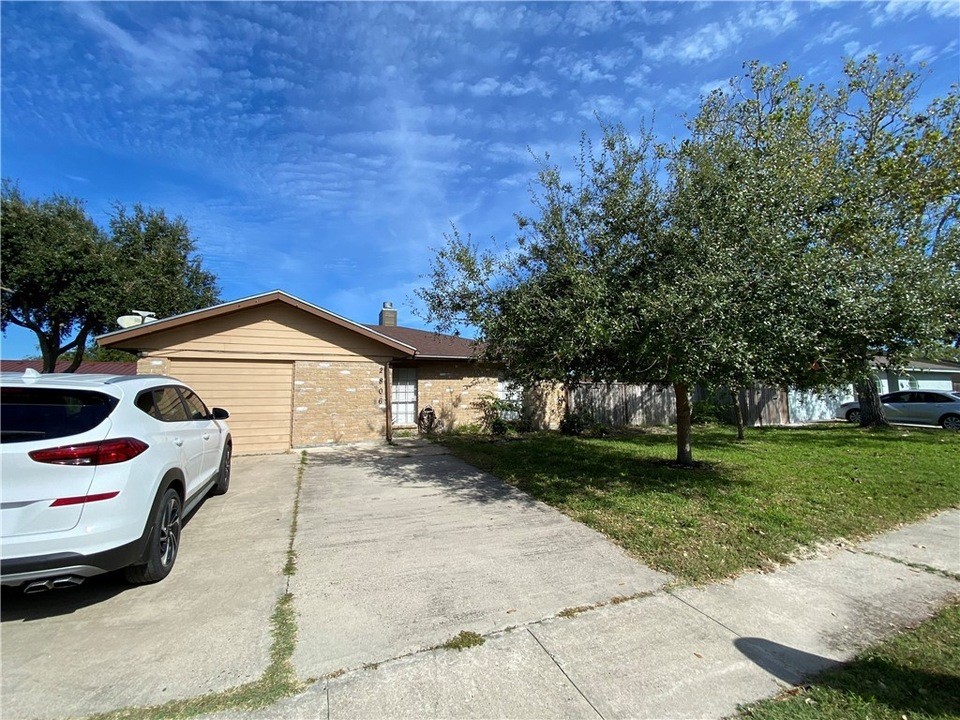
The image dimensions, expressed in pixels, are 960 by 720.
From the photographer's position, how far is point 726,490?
688 cm

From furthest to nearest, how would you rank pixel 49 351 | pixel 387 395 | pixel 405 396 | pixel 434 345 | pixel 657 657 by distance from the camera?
pixel 49 351
pixel 434 345
pixel 405 396
pixel 387 395
pixel 657 657

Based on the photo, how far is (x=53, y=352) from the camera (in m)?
20.2

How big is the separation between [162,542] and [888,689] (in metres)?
5.29

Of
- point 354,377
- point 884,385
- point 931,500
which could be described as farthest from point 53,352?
point 884,385

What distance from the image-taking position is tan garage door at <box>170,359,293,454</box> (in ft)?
34.6

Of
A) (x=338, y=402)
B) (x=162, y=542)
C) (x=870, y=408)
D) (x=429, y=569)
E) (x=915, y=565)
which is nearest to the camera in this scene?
(x=162, y=542)

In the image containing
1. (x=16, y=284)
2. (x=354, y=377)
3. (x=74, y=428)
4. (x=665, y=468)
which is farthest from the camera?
(x=16, y=284)

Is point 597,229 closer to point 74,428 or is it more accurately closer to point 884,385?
point 74,428

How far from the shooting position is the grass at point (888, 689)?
2.51 m

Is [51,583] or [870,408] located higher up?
[870,408]

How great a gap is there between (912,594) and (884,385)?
31.1 metres

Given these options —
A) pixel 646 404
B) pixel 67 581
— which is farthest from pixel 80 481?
pixel 646 404

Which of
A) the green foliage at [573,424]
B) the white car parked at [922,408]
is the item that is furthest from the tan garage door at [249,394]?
the white car parked at [922,408]

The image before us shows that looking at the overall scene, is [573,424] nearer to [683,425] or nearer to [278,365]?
[683,425]
